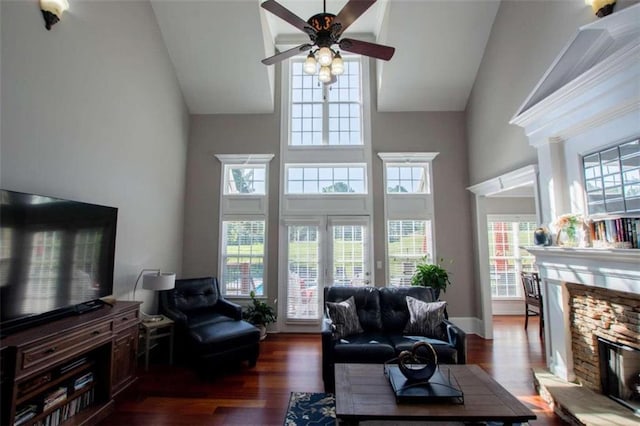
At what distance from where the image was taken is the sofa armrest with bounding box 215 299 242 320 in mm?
4148

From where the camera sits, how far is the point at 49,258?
238cm

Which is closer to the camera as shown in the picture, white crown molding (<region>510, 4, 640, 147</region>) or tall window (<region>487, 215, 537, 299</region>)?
white crown molding (<region>510, 4, 640, 147</region>)

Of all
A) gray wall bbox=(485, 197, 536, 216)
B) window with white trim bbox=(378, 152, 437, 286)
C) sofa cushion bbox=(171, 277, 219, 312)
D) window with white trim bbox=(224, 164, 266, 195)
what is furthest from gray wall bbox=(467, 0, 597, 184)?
sofa cushion bbox=(171, 277, 219, 312)

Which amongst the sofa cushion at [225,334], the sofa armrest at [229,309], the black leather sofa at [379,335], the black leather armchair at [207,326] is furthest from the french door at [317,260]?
the sofa cushion at [225,334]

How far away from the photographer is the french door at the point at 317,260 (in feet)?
17.1

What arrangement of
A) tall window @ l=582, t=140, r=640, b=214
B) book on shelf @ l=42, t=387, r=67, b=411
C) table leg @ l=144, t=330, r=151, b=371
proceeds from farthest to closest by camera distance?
table leg @ l=144, t=330, r=151, b=371, tall window @ l=582, t=140, r=640, b=214, book on shelf @ l=42, t=387, r=67, b=411

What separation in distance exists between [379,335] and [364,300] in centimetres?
46

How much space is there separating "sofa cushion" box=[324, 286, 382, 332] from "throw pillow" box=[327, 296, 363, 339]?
0.14 meters

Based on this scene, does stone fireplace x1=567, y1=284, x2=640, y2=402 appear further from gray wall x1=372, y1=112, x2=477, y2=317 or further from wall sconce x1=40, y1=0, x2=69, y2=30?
wall sconce x1=40, y1=0, x2=69, y2=30

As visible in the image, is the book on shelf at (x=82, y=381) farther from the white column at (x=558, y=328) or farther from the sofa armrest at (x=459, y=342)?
the white column at (x=558, y=328)

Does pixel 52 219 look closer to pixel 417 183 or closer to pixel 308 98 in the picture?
pixel 308 98

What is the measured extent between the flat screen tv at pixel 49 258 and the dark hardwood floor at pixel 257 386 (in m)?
1.15

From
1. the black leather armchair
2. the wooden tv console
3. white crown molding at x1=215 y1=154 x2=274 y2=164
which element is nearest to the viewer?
the wooden tv console

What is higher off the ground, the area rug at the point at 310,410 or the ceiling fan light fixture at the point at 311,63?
the ceiling fan light fixture at the point at 311,63
